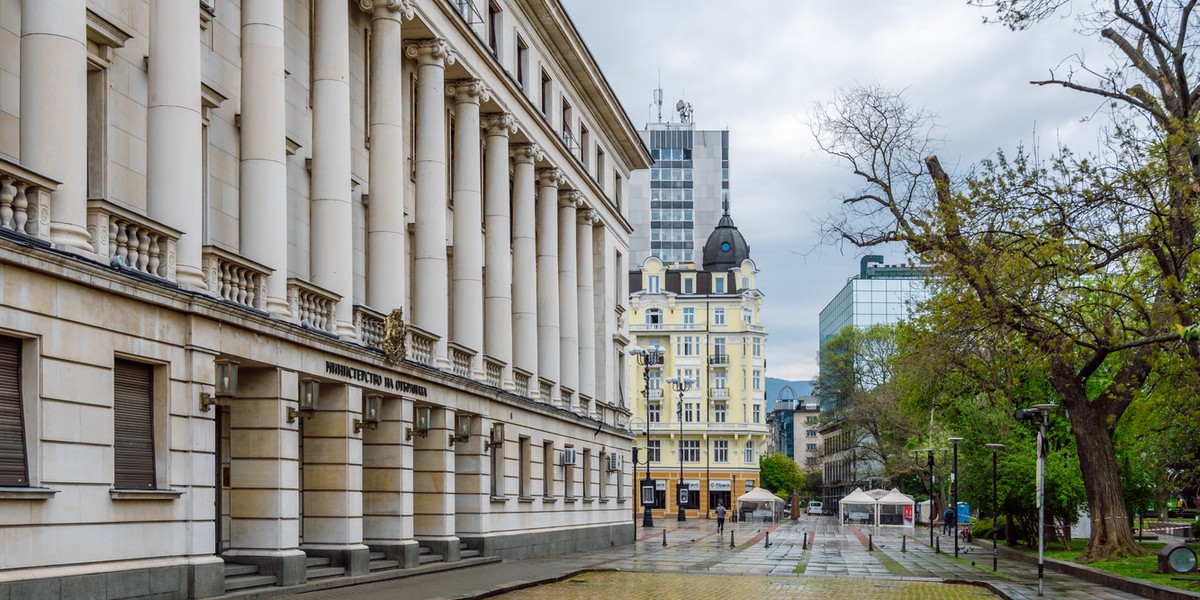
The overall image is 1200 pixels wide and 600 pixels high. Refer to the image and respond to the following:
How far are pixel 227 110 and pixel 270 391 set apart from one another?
535cm

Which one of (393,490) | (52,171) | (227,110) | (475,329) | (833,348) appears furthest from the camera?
(833,348)

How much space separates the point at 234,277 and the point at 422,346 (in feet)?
31.3

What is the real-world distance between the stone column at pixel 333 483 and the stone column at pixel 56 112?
8.97 m

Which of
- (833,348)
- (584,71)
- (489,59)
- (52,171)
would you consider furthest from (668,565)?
(833,348)

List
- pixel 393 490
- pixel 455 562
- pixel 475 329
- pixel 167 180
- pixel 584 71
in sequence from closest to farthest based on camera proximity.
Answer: pixel 167 180 < pixel 393 490 < pixel 455 562 < pixel 475 329 < pixel 584 71

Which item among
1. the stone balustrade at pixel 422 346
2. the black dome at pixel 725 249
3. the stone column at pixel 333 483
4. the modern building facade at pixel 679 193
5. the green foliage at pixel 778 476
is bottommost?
the green foliage at pixel 778 476

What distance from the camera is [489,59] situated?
35281 millimetres

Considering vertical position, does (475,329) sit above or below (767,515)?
above

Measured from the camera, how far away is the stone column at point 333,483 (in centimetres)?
2486

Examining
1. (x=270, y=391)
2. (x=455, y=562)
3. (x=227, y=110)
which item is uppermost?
(x=227, y=110)

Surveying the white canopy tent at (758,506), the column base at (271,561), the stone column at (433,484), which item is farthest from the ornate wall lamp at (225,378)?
the white canopy tent at (758,506)

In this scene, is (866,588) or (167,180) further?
(866,588)

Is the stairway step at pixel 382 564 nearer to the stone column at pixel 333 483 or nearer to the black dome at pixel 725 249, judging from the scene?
the stone column at pixel 333 483

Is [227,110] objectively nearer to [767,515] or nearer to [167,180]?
[167,180]
